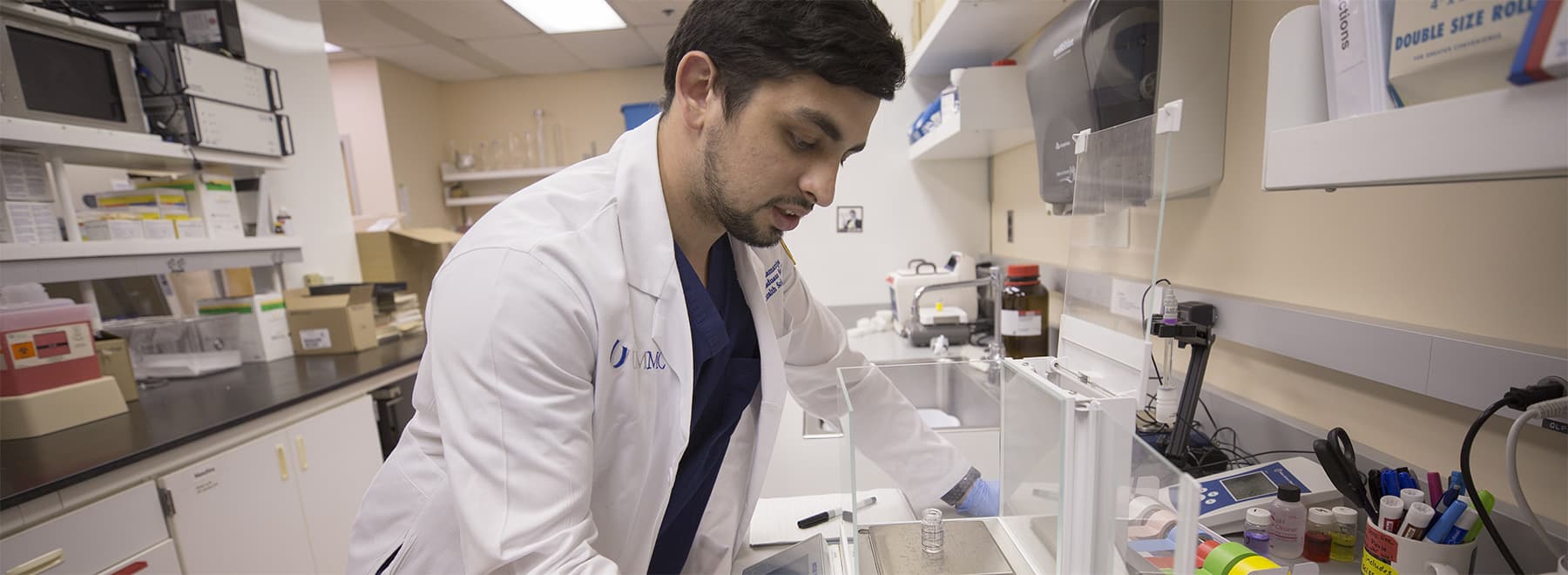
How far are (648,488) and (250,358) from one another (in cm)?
231

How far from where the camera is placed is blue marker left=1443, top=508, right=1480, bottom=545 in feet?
1.96

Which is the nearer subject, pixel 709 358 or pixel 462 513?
pixel 462 513

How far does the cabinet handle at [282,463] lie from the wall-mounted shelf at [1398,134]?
7.66 ft

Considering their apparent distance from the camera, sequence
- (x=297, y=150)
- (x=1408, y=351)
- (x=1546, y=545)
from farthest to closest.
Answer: (x=297, y=150) < (x=1408, y=351) < (x=1546, y=545)

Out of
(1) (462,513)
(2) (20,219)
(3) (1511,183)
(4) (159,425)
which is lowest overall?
(4) (159,425)

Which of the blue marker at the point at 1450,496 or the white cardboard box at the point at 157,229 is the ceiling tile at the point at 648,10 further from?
the blue marker at the point at 1450,496

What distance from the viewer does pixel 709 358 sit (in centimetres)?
100

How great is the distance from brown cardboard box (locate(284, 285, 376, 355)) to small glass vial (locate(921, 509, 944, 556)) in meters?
2.53

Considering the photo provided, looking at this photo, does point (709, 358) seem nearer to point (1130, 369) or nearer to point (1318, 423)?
point (1130, 369)

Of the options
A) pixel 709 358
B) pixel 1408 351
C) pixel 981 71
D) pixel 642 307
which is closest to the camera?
pixel 1408 351

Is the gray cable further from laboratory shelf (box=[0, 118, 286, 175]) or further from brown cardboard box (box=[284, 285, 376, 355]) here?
brown cardboard box (box=[284, 285, 376, 355])

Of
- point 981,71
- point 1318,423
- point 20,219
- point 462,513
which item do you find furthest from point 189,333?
point 1318,423

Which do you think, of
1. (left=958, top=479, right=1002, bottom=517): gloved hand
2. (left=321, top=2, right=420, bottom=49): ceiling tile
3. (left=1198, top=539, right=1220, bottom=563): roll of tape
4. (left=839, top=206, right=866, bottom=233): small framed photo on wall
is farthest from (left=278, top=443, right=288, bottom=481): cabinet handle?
(left=321, top=2, right=420, bottom=49): ceiling tile

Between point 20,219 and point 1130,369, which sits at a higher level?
point 20,219
